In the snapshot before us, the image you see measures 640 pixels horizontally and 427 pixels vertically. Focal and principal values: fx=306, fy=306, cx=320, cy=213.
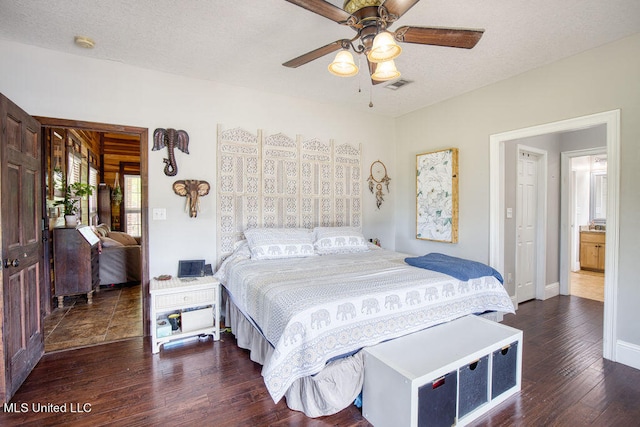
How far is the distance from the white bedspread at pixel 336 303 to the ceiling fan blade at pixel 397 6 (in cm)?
165

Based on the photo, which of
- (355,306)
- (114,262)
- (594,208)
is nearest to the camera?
(355,306)

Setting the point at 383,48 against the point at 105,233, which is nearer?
the point at 383,48

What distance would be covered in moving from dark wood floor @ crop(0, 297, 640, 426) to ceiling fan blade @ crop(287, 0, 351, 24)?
2348mm

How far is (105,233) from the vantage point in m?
5.20

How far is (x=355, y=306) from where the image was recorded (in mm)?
1914

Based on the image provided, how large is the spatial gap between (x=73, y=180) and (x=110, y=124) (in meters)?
2.91

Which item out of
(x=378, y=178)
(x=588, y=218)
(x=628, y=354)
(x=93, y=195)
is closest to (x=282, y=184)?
(x=378, y=178)

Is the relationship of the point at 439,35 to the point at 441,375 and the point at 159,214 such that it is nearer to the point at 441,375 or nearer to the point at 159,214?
the point at 441,375

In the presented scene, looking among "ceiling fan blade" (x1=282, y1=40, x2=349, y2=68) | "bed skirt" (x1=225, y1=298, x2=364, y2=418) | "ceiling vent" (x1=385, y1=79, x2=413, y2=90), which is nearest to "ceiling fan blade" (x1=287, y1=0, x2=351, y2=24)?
"ceiling fan blade" (x1=282, y1=40, x2=349, y2=68)

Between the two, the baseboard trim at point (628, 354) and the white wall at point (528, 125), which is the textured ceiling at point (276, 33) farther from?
the baseboard trim at point (628, 354)

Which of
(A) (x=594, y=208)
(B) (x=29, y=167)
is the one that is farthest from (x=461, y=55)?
(A) (x=594, y=208)

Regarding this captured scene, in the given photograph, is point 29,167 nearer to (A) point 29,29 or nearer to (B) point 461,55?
(A) point 29,29

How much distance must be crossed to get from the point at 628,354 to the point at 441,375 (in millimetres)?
2102

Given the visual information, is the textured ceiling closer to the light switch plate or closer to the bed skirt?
the light switch plate
